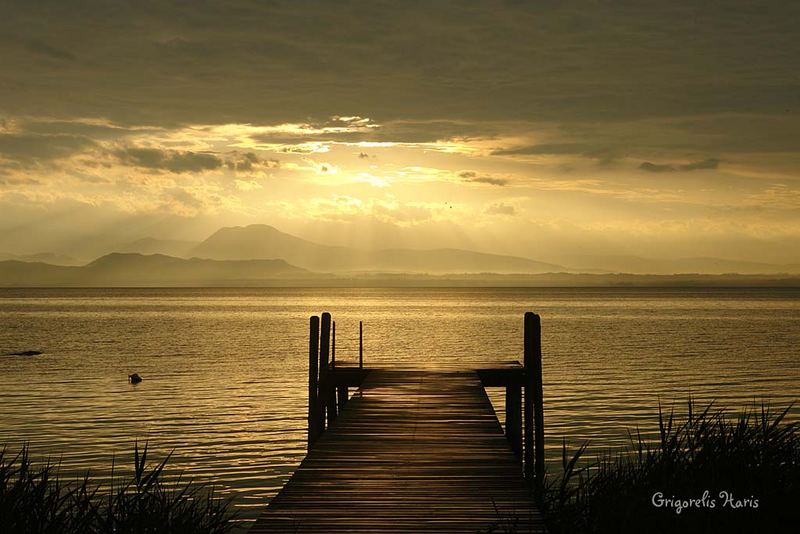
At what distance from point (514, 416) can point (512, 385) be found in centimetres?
72

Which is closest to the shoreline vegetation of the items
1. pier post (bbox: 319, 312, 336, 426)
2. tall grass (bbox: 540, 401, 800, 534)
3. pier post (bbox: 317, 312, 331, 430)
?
tall grass (bbox: 540, 401, 800, 534)

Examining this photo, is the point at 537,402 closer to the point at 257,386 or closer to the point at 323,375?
the point at 323,375

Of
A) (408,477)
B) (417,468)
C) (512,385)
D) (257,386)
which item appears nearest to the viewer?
(408,477)

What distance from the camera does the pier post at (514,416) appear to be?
21797mm

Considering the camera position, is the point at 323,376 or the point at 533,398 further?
the point at 323,376

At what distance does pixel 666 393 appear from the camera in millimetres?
38000

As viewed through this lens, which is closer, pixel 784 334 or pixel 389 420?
pixel 389 420

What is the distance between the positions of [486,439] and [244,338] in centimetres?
6800

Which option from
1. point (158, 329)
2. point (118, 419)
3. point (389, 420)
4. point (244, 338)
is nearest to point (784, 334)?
point (244, 338)

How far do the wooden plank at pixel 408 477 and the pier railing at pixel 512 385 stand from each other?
3627mm

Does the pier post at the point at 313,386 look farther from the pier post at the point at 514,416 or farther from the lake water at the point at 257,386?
the pier post at the point at 514,416

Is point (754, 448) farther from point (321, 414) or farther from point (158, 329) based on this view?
point (158, 329)

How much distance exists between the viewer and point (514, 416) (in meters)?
22.5

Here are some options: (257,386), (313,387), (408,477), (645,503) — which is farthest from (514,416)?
(257,386)
